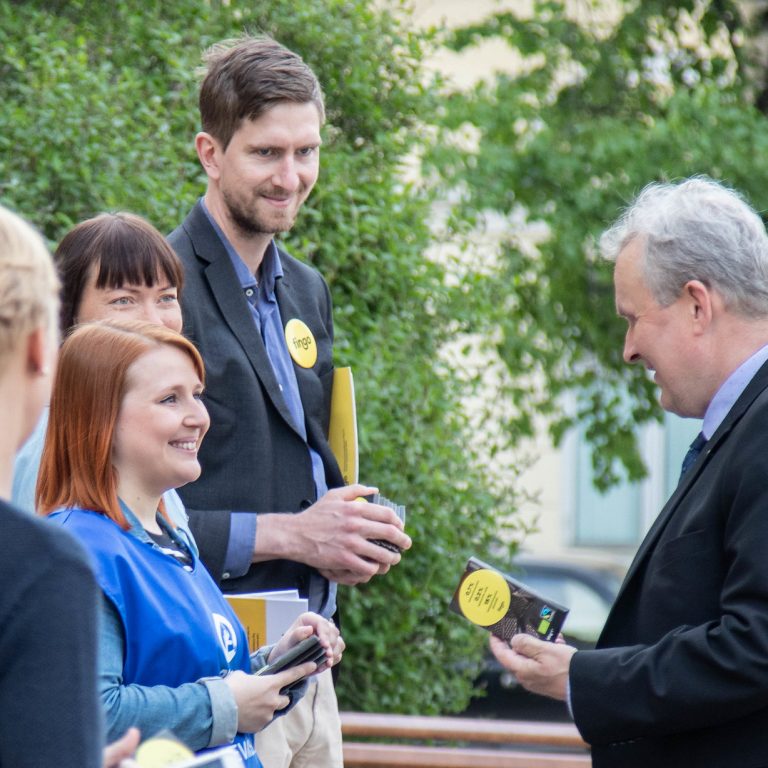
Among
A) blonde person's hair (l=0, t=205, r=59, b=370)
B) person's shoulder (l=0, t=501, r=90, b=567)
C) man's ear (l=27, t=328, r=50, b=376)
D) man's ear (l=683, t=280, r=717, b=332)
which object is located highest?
man's ear (l=683, t=280, r=717, b=332)

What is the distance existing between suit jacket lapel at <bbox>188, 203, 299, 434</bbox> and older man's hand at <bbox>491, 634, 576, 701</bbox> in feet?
2.40

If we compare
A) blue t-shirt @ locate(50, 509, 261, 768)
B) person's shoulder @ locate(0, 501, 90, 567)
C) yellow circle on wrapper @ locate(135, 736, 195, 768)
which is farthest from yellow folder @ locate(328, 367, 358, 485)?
person's shoulder @ locate(0, 501, 90, 567)

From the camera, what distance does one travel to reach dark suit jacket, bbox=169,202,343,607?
3162 millimetres

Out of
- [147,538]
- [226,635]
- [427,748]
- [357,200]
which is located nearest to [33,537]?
Answer: [147,538]

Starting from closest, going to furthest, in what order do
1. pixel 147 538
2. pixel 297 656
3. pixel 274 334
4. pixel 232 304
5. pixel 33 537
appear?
pixel 33 537 → pixel 147 538 → pixel 297 656 → pixel 232 304 → pixel 274 334

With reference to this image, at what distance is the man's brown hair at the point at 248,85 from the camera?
3.32m

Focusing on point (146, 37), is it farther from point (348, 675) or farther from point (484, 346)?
point (348, 675)

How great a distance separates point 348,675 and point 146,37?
8.02 ft

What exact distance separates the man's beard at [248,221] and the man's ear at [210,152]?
79 millimetres

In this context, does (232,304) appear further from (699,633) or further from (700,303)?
(699,633)

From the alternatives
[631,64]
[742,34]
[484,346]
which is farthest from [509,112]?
[484,346]

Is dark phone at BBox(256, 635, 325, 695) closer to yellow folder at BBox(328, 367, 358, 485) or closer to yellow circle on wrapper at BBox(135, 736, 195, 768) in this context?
yellow folder at BBox(328, 367, 358, 485)

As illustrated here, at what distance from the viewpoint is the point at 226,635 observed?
8.59ft

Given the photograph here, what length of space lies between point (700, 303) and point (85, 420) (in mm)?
1183
